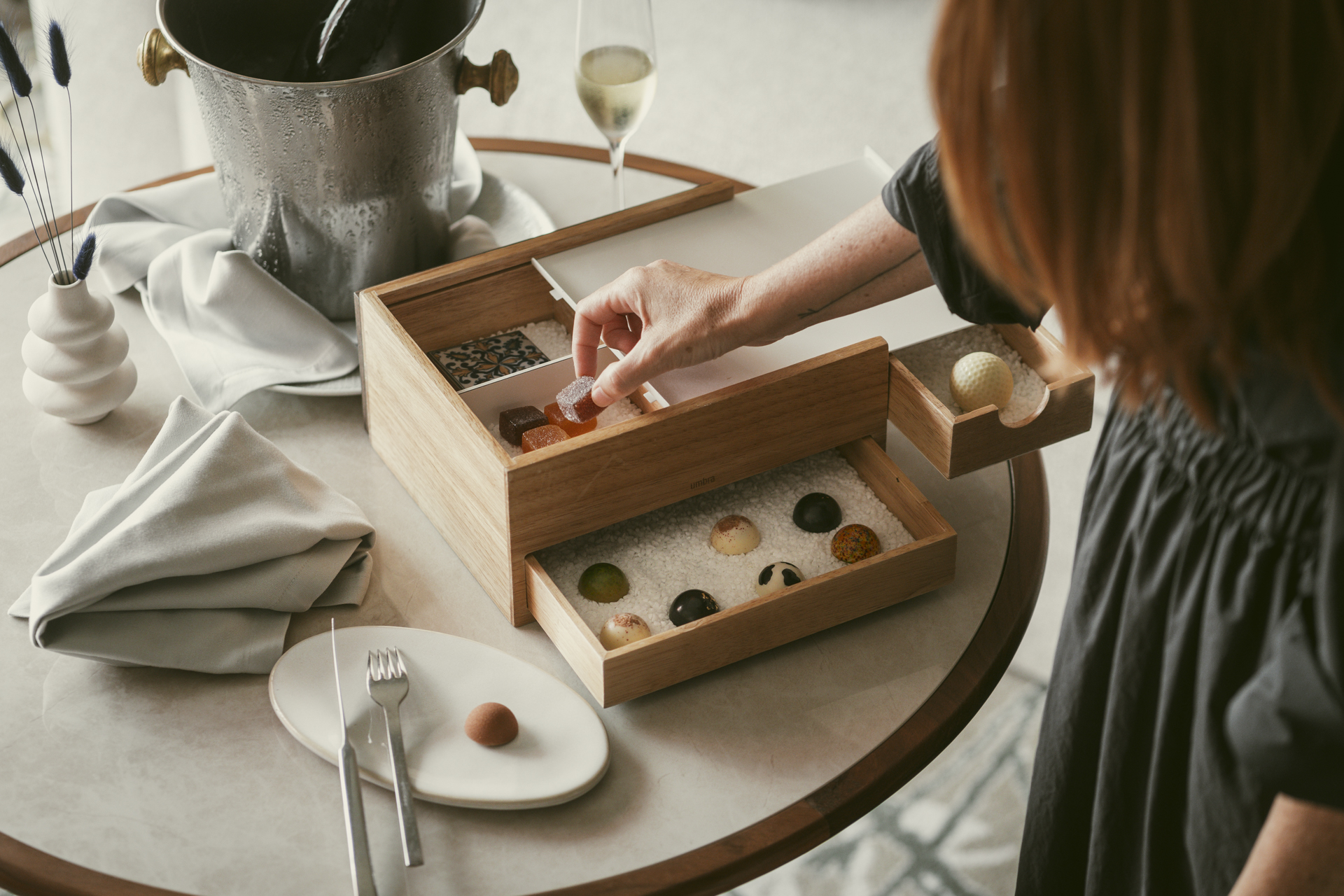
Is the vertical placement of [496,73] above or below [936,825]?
above

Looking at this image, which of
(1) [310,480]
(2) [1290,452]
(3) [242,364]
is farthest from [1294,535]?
(3) [242,364]

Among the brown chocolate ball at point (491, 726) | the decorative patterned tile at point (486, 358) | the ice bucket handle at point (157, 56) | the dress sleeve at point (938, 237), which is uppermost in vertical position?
the ice bucket handle at point (157, 56)

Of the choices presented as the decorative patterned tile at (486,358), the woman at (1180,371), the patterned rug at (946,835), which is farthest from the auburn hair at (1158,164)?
the patterned rug at (946,835)

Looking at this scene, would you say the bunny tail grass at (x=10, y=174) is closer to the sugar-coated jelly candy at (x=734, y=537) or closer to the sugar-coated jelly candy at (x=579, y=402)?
the sugar-coated jelly candy at (x=579, y=402)

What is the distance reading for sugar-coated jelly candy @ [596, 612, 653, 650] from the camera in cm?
86

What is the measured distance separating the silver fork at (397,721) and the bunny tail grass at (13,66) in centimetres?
50

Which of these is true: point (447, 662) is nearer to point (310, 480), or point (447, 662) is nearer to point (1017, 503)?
point (310, 480)

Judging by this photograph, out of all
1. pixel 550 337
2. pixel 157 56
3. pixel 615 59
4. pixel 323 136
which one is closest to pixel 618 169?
pixel 615 59

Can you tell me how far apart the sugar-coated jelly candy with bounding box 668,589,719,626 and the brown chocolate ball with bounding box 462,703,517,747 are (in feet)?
0.47

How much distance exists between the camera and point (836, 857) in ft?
5.36

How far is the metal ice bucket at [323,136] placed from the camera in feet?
3.32

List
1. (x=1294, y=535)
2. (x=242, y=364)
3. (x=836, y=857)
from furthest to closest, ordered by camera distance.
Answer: (x=836, y=857)
(x=242, y=364)
(x=1294, y=535)

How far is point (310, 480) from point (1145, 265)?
0.67 m

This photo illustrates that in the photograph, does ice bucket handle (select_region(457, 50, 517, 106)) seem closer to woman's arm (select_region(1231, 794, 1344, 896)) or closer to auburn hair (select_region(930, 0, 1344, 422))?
auburn hair (select_region(930, 0, 1344, 422))
